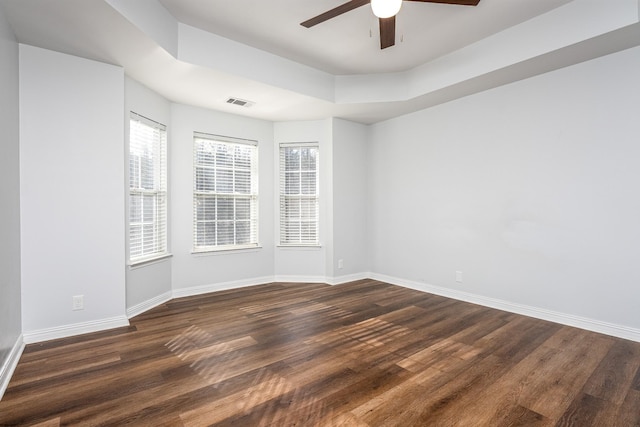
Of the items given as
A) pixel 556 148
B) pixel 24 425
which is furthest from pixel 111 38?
pixel 556 148

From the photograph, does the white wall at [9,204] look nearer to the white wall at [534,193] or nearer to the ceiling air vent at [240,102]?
the ceiling air vent at [240,102]

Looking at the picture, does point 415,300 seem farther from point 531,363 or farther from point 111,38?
point 111,38

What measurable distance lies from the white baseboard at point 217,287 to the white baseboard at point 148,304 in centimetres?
13

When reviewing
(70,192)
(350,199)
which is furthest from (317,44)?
(70,192)

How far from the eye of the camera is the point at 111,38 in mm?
2695

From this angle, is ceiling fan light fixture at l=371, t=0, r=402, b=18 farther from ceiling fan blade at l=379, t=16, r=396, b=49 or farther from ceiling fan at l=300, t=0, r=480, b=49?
ceiling fan blade at l=379, t=16, r=396, b=49

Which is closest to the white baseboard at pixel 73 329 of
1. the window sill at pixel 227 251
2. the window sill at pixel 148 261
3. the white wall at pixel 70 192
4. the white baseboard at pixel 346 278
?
the white wall at pixel 70 192

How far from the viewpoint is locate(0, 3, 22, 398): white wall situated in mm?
2279

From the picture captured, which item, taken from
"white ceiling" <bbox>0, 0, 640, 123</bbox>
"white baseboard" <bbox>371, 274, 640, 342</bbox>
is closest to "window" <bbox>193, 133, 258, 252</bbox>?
"white ceiling" <bbox>0, 0, 640, 123</bbox>

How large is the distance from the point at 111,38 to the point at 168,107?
1.53 m

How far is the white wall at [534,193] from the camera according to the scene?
295 cm

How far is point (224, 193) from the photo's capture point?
4715 millimetres

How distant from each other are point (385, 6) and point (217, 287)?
398cm

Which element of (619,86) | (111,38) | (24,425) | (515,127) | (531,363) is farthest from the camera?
(515,127)
